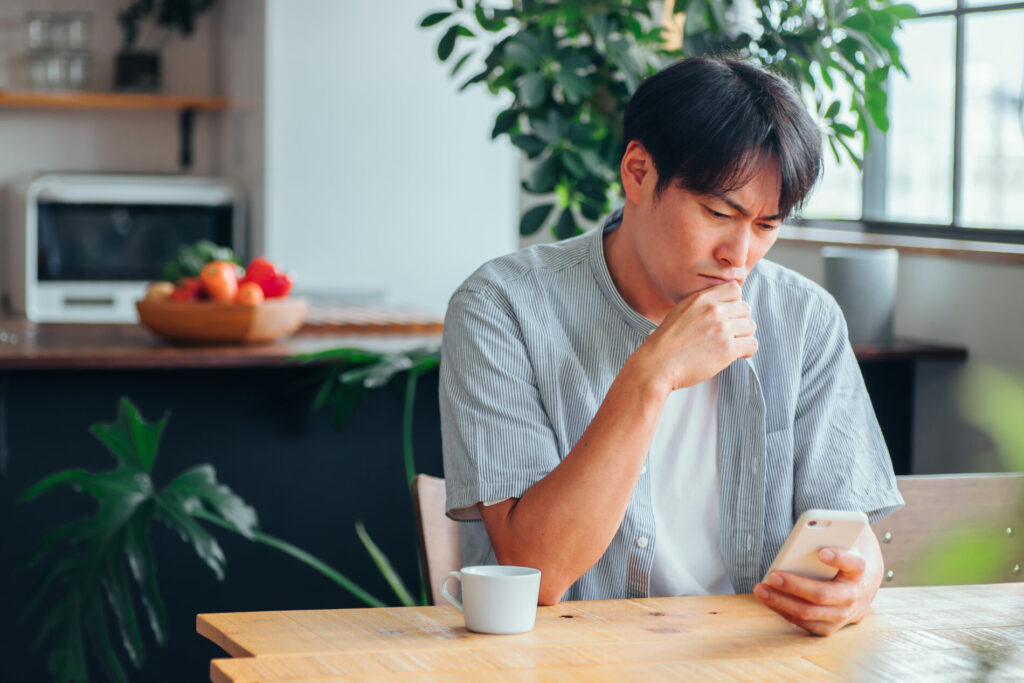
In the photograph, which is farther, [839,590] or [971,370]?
[971,370]

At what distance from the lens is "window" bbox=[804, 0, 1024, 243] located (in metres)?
2.77

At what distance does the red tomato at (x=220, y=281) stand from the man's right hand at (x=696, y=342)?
58.7 inches

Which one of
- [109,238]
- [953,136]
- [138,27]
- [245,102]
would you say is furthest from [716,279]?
[138,27]

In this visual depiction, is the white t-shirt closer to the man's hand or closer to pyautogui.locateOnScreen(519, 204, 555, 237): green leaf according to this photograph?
the man's hand

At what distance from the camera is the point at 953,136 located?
9.55 feet

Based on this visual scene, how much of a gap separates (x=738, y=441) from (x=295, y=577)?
4.48 feet

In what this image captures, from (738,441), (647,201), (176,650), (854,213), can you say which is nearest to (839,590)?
(738,441)

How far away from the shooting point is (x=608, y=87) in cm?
258

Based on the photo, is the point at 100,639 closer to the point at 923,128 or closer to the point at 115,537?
the point at 115,537

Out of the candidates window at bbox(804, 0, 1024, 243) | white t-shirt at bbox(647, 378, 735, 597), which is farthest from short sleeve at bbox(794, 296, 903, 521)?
window at bbox(804, 0, 1024, 243)

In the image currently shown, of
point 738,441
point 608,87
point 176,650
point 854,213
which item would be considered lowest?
point 176,650

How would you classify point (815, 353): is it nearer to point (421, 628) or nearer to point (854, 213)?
point (421, 628)

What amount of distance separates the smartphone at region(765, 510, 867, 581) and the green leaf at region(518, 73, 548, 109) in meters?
1.33

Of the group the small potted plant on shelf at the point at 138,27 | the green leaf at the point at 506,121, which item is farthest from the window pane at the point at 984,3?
the small potted plant on shelf at the point at 138,27
